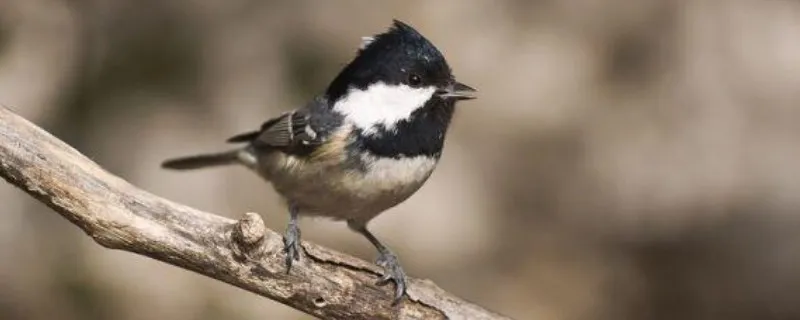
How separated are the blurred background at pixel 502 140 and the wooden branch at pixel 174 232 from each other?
2225 mm

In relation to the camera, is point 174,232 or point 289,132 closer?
point 174,232

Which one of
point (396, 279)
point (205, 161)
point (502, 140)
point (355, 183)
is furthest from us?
point (502, 140)

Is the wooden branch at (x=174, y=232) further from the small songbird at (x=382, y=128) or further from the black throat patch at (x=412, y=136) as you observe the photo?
the black throat patch at (x=412, y=136)

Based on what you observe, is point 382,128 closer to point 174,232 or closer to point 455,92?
point 455,92

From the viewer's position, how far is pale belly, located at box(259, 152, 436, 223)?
334cm

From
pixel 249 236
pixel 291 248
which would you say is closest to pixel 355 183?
pixel 291 248

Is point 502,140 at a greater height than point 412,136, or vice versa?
point 502,140

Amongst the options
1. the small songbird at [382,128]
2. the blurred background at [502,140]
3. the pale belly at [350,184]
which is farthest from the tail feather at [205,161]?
the blurred background at [502,140]

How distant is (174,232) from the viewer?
277 cm

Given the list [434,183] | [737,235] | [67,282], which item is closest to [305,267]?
[67,282]

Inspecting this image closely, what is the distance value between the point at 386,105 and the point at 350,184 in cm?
26

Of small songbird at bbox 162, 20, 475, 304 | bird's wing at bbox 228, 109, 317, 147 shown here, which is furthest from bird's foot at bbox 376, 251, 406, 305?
bird's wing at bbox 228, 109, 317, 147

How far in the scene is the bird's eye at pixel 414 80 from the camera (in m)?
3.38

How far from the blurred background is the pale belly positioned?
5.20 feet
